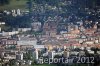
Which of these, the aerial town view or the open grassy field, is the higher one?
the open grassy field

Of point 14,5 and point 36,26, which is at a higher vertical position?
point 14,5

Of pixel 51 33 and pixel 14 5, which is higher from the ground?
pixel 14 5

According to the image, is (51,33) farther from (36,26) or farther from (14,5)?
(14,5)

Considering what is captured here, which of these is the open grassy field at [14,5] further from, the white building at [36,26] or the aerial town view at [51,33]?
the white building at [36,26]

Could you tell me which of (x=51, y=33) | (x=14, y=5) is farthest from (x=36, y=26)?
(x=14, y=5)

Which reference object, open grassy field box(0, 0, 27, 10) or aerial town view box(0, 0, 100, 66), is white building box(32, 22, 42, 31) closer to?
aerial town view box(0, 0, 100, 66)

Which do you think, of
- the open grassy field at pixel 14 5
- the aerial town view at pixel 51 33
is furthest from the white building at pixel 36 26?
the open grassy field at pixel 14 5

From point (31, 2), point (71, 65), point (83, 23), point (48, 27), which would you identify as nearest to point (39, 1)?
point (31, 2)

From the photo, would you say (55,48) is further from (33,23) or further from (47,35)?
(33,23)

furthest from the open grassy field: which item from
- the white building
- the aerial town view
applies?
the white building
